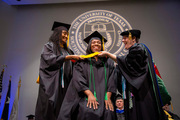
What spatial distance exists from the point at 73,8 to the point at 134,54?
401 cm

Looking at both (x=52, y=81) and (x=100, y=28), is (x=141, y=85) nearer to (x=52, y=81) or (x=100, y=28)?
(x=52, y=81)

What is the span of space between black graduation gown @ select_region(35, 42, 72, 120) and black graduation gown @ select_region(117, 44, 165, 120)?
3.69 feet

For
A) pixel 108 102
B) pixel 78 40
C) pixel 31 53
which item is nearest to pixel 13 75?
pixel 31 53

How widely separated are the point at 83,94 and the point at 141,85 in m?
0.89

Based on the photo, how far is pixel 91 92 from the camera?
2.14 metres

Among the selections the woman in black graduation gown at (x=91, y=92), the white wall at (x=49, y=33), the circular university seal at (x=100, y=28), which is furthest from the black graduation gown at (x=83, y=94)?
the white wall at (x=49, y=33)

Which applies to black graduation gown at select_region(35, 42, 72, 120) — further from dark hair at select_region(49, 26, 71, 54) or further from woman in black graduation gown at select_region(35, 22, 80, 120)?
dark hair at select_region(49, 26, 71, 54)

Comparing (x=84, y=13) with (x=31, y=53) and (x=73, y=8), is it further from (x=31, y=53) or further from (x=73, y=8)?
(x=31, y=53)

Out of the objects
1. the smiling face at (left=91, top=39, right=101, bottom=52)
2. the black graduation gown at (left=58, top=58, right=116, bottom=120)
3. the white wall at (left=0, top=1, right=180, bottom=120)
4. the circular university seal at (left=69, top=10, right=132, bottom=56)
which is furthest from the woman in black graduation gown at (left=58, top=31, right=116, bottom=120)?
the white wall at (left=0, top=1, right=180, bottom=120)

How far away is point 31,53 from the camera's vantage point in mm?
5027

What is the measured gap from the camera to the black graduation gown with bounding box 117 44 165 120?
1975 millimetres

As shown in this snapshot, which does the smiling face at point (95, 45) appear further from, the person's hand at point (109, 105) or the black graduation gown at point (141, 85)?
the person's hand at point (109, 105)

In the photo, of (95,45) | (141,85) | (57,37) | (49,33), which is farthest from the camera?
(49,33)

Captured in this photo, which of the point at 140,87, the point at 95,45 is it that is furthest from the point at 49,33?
the point at 140,87
